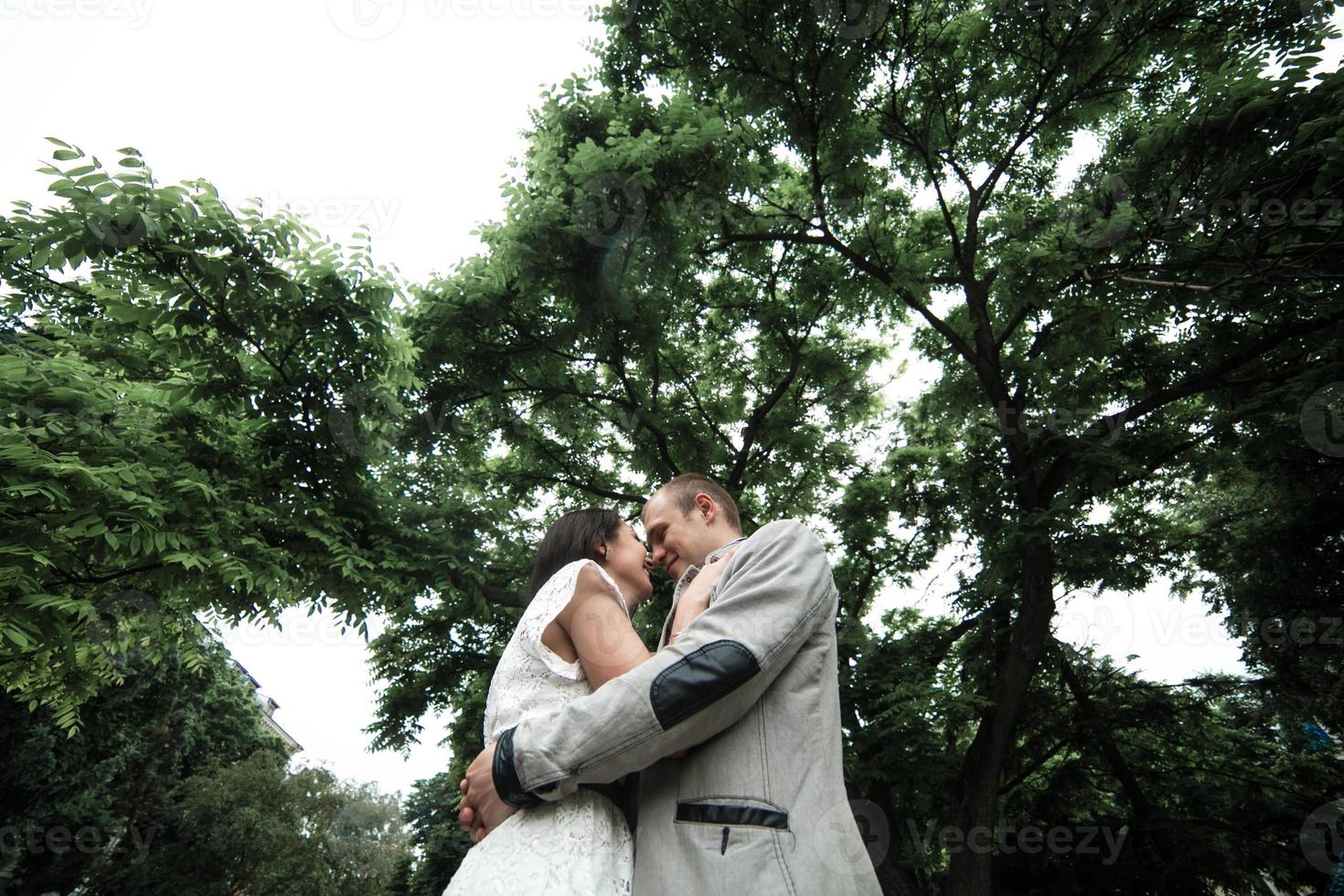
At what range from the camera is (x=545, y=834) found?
5.25 feet

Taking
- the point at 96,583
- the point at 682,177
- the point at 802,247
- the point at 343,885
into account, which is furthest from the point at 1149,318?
the point at 343,885

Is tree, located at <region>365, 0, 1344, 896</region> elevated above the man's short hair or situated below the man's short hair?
above

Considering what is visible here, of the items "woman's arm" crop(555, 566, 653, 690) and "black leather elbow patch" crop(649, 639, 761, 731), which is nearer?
"black leather elbow patch" crop(649, 639, 761, 731)

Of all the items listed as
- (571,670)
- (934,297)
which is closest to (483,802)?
(571,670)

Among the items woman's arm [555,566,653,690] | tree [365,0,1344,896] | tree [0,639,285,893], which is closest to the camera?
woman's arm [555,566,653,690]

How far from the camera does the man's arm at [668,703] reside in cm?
149

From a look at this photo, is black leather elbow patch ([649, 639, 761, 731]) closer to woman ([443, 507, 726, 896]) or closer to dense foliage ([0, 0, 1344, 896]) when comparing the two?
woman ([443, 507, 726, 896])

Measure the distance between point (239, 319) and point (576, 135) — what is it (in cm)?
461

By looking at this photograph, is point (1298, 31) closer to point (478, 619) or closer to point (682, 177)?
point (682, 177)

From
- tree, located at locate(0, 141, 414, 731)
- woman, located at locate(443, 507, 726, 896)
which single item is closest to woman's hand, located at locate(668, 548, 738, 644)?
woman, located at locate(443, 507, 726, 896)

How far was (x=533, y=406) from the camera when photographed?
32.7 feet

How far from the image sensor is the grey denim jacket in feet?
4.87

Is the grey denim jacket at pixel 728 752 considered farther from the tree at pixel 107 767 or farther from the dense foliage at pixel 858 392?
the tree at pixel 107 767

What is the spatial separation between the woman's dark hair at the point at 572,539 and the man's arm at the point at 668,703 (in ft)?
2.37
